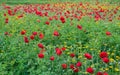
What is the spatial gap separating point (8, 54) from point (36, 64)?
76cm

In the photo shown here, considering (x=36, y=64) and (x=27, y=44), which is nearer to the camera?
(x=36, y=64)

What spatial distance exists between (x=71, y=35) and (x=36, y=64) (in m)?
1.71

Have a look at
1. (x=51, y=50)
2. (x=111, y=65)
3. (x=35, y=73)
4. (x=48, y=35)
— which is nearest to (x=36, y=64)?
(x=35, y=73)

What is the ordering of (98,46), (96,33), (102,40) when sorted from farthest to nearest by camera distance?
(96,33) < (102,40) < (98,46)

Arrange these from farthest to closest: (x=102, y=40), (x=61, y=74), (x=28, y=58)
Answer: (x=102, y=40) < (x=28, y=58) < (x=61, y=74)

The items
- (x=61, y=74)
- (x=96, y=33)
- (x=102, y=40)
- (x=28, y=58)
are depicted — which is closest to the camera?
(x=61, y=74)

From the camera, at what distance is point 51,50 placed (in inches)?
228

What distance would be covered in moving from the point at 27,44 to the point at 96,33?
1.60m

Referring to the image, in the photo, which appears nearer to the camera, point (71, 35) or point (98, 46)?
point (98, 46)

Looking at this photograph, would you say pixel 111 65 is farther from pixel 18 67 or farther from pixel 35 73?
pixel 18 67

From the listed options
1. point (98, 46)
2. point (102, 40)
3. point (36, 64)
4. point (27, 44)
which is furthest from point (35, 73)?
point (102, 40)

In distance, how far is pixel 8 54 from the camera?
5848 millimetres

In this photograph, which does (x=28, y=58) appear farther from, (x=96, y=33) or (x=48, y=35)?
(x=96, y=33)

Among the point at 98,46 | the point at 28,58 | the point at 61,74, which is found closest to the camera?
the point at 61,74
